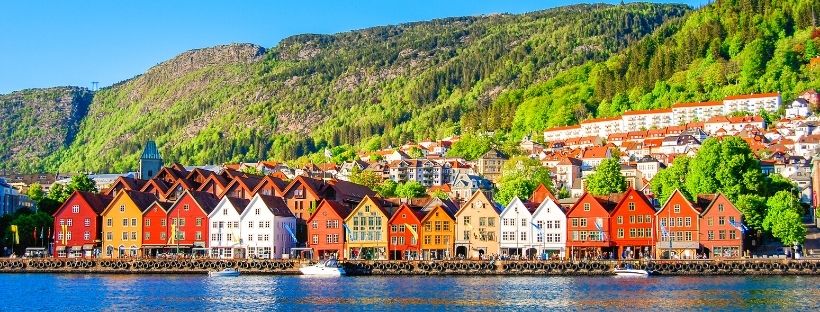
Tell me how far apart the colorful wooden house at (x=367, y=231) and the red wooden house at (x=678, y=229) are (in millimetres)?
27267

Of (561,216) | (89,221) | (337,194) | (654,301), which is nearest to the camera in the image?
(654,301)

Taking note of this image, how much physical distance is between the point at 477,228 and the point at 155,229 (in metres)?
34.0

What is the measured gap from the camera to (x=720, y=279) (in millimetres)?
101062

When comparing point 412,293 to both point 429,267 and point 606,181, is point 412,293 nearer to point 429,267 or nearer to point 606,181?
point 429,267

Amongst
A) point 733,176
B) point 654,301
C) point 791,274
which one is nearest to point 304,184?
point 733,176

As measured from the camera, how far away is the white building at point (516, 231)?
406 ft

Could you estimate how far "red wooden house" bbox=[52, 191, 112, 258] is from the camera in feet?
431

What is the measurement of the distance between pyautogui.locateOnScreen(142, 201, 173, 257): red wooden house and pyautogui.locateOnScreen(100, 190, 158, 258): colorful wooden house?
537 mm

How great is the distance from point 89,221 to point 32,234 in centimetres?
926

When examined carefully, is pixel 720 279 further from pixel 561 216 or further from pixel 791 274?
pixel 561 216

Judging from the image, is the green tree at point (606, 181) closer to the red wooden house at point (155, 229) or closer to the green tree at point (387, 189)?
the green tree at point (387, 189)

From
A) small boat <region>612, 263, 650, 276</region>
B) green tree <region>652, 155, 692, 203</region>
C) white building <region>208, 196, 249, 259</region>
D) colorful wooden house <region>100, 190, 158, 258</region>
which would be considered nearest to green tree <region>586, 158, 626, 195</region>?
green tree <region>652, 155, 692, 203</region>

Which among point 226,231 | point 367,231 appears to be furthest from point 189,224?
point 367,231

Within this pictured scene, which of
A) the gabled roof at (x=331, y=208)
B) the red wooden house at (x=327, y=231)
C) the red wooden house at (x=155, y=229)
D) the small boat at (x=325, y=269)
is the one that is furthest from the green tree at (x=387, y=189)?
the small boat at (x=325, y=269)
